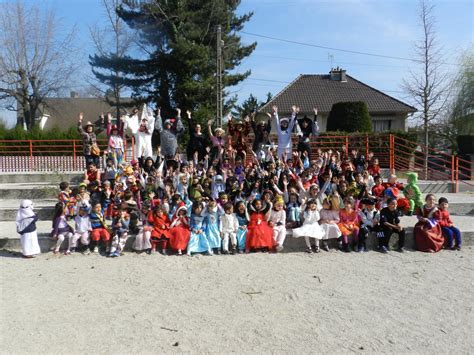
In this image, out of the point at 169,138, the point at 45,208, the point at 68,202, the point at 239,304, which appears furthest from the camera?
the point at 169,138

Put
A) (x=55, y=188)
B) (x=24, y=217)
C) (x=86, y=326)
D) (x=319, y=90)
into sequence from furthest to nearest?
1. (x=319, y=90)
2. (x=55, y=188)
3. (x=24, y=217)
4. (x=86, y=326)

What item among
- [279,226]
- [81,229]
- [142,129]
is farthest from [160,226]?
[142,129]

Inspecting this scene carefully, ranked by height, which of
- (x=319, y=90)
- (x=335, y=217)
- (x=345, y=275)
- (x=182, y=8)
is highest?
(x=182, y=8)

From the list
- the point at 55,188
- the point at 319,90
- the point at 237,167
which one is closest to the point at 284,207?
the point at 237,167

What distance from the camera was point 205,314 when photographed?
15.1 ft

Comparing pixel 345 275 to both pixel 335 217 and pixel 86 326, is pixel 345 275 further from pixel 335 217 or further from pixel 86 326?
pixel 86 326

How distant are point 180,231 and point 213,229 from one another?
61 centimetres

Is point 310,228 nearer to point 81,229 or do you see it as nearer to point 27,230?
point 81,229

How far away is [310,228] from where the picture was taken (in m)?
7.46

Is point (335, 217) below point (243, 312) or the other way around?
the other way around

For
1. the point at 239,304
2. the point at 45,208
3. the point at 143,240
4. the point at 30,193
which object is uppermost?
the point at 30,193

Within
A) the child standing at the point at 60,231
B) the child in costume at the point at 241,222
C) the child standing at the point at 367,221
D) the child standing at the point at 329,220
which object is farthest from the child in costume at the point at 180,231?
the child standing at the point at 367,221

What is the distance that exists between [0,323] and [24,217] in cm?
300

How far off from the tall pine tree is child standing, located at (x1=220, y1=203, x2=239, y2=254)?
14.3m
